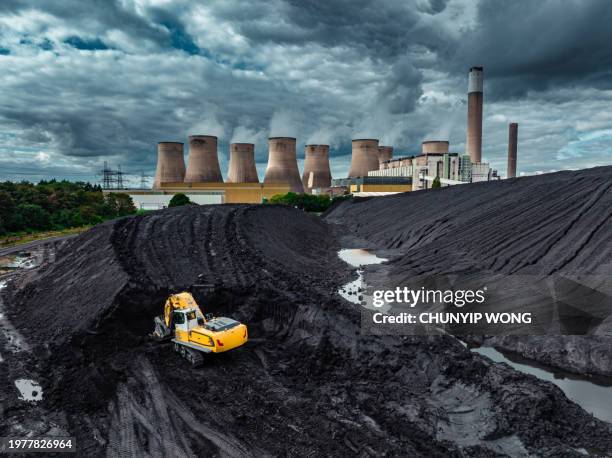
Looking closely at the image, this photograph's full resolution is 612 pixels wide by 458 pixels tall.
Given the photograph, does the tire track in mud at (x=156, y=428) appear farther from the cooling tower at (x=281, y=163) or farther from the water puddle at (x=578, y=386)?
the cooling tower at (x=281, y=163)

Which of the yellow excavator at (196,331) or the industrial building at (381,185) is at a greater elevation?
the industrial building at (381,185)

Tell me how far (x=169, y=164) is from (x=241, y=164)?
8.61m

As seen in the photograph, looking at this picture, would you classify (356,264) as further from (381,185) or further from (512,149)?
(512,149)

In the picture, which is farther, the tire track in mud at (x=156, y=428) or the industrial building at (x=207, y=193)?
the industrial building at (x=207, y=193)

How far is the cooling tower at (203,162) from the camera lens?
4969cm

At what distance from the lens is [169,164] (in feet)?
166

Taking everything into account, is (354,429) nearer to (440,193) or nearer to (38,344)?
(38,344)

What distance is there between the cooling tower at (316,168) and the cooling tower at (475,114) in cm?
1878

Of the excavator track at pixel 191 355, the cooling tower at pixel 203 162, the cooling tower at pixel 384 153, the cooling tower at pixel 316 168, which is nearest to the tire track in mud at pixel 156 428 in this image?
the excavator track at pixel 191 355

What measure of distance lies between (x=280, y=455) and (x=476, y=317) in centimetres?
777

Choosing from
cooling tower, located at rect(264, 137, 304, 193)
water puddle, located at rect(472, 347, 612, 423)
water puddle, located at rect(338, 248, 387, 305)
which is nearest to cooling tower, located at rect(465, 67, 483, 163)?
cooling tower, located at rect(264, 137, 304, 193)

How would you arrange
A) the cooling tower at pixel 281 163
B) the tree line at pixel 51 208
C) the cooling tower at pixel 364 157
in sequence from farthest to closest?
the cooling tower at pixel 364 157
the cooling tower at pixel 281 163
the tree line at pixel 51 208

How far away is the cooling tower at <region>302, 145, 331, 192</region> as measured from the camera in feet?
193

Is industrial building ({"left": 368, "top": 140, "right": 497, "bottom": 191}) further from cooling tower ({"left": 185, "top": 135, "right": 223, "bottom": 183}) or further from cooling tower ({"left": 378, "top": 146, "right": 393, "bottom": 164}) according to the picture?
cooling tower ({"left": 185, "top": 135, "right": 223, "bottom": 183})
